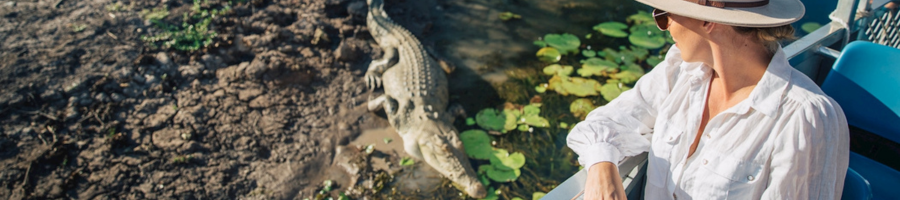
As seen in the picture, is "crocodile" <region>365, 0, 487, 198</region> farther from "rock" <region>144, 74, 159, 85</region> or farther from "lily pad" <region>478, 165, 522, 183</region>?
"rock" <region>144, 74, 159, 85</region>

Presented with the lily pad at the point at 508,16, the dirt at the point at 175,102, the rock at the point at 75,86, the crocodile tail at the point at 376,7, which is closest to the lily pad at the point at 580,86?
the lily pad at the point at 508,16

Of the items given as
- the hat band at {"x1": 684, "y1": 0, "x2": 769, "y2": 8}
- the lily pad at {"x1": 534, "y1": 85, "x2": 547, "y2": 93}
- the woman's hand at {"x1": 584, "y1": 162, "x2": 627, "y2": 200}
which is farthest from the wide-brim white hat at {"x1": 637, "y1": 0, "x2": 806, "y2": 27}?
the lily pad at {"x1": 534, "y1": 85, "x2": 547, "y2": 93}

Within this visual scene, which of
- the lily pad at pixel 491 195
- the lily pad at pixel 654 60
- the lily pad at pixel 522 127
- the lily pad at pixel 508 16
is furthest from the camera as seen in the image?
the lily pad at pixel 508 16

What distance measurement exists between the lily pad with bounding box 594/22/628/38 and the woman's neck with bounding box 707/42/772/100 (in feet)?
12.7

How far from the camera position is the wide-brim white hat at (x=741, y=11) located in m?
1.27

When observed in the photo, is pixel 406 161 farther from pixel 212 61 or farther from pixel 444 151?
pixel 212 61

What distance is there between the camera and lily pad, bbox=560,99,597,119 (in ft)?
13.4

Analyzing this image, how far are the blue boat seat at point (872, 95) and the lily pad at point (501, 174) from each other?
191 cm

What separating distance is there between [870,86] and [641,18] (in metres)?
3.90

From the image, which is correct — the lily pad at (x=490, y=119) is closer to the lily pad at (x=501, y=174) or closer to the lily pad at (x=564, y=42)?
the lily pad at (x=501, y=174)

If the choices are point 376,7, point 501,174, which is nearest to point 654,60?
point 501,174

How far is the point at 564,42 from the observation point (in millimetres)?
5117

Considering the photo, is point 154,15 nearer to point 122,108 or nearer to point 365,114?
point 122,108

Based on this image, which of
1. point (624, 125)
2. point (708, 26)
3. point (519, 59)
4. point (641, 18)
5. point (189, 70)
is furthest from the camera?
point (641, 18)
